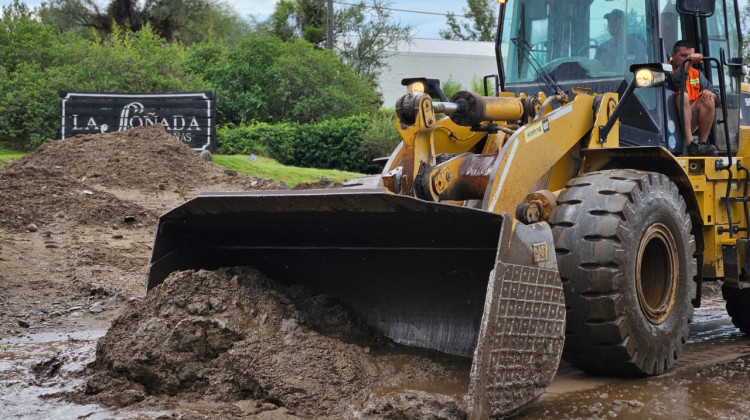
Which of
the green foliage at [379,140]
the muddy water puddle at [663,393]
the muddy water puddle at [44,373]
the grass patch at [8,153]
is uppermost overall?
the green foliage at [379,140]

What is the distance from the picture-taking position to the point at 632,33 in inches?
295

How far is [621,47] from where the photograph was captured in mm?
7457

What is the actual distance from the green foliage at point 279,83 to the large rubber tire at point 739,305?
19.7 meters

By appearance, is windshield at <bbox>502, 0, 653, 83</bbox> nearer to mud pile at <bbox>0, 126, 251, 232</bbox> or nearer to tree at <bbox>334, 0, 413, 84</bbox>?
mud pile at <bbox>0, 126, 251, 232</bbox>

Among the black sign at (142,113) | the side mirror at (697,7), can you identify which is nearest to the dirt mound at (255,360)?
the side mirror at (697,7)

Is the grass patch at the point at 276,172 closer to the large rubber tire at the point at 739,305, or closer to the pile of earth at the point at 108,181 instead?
the pile of earth at the point at 108,181

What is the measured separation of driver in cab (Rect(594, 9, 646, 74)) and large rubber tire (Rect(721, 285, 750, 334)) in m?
2.28

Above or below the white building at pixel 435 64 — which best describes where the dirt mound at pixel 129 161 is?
below

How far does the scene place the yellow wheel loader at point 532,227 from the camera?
212 inches

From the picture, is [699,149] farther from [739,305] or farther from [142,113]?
[142,113]

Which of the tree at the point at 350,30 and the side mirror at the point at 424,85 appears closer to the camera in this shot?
the side mirror at the point at 424,85

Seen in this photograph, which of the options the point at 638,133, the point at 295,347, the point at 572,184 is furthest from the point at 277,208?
the point at 638,133

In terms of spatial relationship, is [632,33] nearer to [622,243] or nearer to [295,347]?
[622,243]

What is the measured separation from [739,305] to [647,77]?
A: 302 cm
